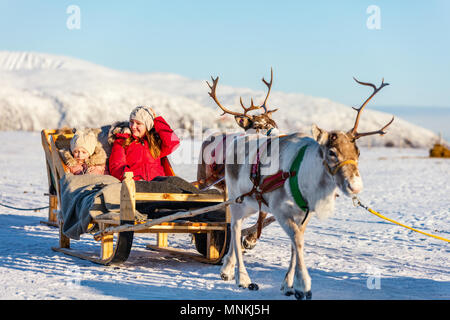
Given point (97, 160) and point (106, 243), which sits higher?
point (97, 160)

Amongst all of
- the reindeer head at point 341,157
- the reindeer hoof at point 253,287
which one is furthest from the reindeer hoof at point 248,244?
the reindeer head at point 341,157

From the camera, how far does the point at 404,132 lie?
5453 centimetres

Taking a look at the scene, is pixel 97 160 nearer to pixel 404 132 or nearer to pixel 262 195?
pixel 262 195

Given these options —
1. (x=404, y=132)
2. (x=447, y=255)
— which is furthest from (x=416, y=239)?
(x=404, y=132)

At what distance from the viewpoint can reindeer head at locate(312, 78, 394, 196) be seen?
4547 millimetres

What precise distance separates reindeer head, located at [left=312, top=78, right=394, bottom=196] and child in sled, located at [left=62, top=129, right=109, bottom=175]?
137 inches

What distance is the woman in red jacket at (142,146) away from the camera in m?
7.60

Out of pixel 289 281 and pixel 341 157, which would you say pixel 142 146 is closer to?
pixel 289 281

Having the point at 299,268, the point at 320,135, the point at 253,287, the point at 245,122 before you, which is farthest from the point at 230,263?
the point at 320,135

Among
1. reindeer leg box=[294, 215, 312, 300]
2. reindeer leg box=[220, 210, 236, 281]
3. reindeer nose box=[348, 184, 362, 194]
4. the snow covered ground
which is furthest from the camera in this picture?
reindeer leg box=[220, 210, 236, 281]

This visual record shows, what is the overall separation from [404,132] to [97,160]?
5009 cm

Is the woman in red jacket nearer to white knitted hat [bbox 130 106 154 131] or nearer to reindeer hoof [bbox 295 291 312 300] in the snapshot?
white knitted hat [bbox 130 106 154 131]

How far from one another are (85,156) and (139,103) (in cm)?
4878

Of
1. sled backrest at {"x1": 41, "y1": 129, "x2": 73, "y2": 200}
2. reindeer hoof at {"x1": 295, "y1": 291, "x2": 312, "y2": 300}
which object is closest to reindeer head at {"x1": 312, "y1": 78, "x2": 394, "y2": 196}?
reindeer hoof at {"x1": 295, "y1": 291, "x2": 312, "y2": 300}
